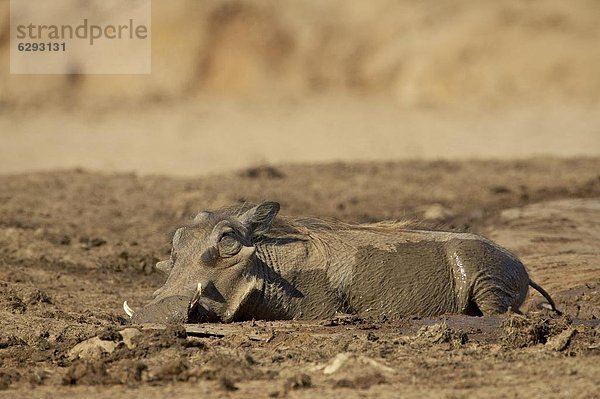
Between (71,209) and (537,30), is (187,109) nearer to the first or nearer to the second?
(537,30)

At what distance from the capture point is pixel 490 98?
24031 millimetres

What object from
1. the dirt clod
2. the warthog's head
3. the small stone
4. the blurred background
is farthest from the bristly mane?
the blurred background

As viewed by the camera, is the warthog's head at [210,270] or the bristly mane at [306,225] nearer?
the warthog's head at [210,270]

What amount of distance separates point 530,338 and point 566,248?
3290 mm

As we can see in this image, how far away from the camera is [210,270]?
654 centimetres

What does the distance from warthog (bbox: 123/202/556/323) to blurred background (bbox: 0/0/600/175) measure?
13.9 meters

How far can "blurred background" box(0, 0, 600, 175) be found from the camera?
2197 centimetres

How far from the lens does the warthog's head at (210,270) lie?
6.36 meters

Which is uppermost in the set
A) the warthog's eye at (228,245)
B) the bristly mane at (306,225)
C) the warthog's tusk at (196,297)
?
the bristly mane at (306,225)

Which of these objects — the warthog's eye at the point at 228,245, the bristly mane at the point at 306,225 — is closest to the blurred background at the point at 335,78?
the bristly mane at the point at 306,225

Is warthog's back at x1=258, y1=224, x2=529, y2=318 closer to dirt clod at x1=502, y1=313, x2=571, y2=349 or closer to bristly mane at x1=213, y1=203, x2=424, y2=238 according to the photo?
bristly mane at x1=213, y1=203, x2=424, y2=238

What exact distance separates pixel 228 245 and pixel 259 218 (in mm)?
303

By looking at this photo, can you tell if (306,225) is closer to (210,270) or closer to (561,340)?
(210,270)

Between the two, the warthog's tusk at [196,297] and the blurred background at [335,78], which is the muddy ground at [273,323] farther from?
the blurred background at [335,78]
